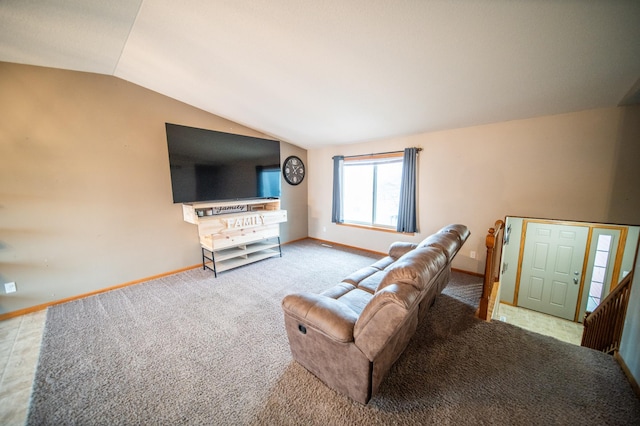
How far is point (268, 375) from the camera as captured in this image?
1.59 meters

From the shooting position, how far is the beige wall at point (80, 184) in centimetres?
229

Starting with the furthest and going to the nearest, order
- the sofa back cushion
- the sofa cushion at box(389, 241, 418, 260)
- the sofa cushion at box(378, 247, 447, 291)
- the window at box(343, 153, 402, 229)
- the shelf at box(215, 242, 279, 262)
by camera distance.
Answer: the window at box(343, 153, 402, 229) < the shelf at box(215, 242, 279, 262) < the sofa cushion at box(389, 241, 418, 260) < the sofa cushion at box(378, 247, 447, 291) < the sofa back cushion

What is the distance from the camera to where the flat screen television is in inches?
126

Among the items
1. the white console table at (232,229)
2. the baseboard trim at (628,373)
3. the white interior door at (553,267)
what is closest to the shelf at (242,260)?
the white console table at (232,229)

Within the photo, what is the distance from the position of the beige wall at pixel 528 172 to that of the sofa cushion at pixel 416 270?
2.34 m

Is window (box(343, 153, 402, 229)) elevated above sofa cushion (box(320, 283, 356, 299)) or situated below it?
above

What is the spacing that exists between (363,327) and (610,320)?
274 centimetres

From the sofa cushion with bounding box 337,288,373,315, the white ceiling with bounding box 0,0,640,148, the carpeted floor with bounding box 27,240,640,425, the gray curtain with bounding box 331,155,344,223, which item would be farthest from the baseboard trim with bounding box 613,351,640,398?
the gray curtain with bounding box 331,155,344,223

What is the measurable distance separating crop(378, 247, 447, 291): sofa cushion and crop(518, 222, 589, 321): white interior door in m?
3.42

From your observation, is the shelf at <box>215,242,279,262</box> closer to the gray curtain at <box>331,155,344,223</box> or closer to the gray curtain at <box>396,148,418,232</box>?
the gray curtain at <box>331,155,344,223</box>

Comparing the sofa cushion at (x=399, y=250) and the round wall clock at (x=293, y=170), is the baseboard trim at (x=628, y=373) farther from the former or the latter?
the round wall clock at (x=293, y=170)

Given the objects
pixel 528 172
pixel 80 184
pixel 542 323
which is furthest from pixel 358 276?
pixel 542 323

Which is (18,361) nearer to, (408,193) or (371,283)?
(371,283)

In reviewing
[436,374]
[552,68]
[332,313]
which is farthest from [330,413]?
[552,68]
